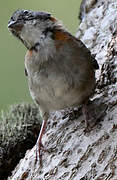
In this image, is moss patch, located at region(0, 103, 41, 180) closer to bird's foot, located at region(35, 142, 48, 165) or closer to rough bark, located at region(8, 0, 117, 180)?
rough bark, located at region(8, 0, 117, 180)

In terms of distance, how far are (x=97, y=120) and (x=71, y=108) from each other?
9.9 inches

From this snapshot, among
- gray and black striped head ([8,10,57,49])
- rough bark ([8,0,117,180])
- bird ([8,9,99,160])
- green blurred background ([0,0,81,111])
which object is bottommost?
rough bark ([8,0,117,180])

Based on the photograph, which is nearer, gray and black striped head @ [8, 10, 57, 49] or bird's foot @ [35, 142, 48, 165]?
gray and black striped head @ [8, 10, 57, 49]

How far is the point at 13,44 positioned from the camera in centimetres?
425

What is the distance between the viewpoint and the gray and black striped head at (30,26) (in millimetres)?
1908

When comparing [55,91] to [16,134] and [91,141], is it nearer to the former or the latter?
[91,141]

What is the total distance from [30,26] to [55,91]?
32 centimetres

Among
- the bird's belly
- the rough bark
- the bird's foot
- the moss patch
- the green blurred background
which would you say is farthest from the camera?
the green blurred background

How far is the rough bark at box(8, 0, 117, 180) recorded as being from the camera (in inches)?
70.7

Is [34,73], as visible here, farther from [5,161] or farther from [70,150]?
A: [5,161]

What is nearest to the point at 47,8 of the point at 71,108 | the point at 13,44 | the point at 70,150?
the point at 13,44

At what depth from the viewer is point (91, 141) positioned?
1.89 meters

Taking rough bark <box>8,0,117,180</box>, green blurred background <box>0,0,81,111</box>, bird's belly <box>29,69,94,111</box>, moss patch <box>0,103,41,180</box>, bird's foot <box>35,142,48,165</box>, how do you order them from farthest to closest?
1. green blurred background <box>0,0,81,111</box>
2. moss patch <box>0,103,41,180</box>
3. bird's foot <box>35,142,48,165</box>
4. bird's belly <box>29,69,94,111</box>
5. rough bark <box>8,0,117,180</box>

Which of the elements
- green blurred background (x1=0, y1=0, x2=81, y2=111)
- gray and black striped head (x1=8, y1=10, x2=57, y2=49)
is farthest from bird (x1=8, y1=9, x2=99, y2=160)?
green blurred background (x1=0, y1=0, x2=81, y2=111)
